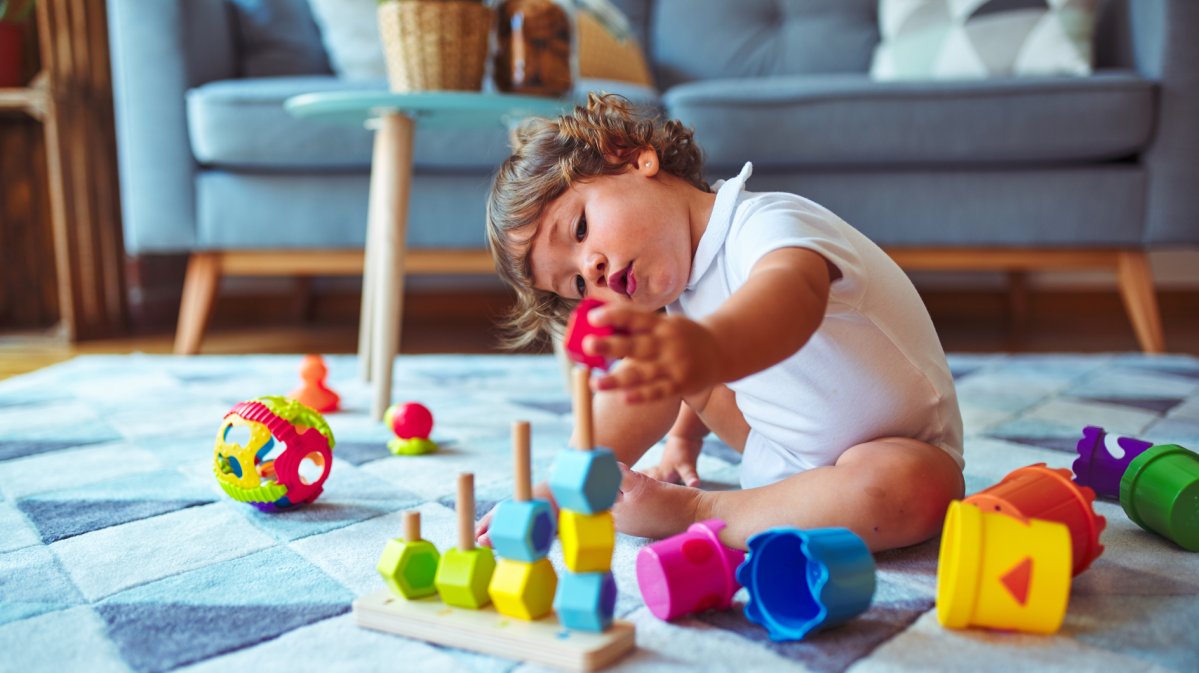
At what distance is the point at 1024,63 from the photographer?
1.63 metres

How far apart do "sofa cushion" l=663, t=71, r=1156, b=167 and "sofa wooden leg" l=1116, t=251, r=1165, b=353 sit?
0.19 m

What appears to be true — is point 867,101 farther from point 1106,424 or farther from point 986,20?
point 1106,424

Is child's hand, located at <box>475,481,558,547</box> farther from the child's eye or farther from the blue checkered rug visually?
the child's eye

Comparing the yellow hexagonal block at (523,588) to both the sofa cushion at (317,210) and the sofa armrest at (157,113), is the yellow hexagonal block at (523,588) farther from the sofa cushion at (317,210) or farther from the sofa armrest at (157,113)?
the sofa armrest at (157,113)

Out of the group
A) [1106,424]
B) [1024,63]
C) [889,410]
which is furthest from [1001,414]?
[1024,63]

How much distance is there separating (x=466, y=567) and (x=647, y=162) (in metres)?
0.36

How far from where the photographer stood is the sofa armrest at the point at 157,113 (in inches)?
61.6

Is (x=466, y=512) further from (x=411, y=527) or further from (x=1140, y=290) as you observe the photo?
(x=1140, y=290)

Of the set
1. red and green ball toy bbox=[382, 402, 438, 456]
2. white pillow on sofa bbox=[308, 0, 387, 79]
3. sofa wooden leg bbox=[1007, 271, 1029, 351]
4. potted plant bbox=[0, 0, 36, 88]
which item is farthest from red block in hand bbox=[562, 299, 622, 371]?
potted plant bbox=[0, 0, 36, 88]

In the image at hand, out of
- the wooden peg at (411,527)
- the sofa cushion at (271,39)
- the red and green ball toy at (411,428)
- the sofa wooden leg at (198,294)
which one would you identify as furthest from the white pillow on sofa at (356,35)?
the wooden peg at (411,527)

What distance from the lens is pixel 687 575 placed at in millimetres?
488

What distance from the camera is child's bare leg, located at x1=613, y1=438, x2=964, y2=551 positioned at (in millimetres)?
571

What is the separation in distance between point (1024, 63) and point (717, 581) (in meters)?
1.51

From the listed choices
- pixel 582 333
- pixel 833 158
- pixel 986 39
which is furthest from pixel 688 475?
pixel 986 39
